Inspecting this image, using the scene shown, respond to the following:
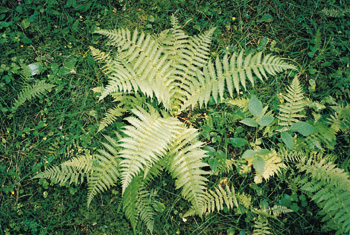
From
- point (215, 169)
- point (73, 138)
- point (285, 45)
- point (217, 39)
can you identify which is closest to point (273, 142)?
point (215, 169)

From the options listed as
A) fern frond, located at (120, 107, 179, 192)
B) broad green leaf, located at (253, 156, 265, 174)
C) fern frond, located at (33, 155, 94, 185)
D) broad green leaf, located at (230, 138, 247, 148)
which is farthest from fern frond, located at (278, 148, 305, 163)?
fern frond, located at (33, 155, 94, 185)

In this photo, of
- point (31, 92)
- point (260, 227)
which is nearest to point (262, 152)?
point (260, 227)

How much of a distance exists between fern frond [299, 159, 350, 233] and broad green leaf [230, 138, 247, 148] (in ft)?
2.32

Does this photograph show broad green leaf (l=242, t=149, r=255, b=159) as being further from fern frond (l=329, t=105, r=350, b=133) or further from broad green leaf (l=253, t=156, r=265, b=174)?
fern frond (l=329, t=105, r=350, b=133)

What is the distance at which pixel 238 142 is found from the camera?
9.75ft

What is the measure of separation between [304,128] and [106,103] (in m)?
2.52

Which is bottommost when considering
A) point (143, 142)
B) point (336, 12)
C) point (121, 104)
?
point (121, 104)

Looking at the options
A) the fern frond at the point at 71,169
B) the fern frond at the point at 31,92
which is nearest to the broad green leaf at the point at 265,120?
the fern frond at the point at 71,169

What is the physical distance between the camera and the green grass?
3039 mm

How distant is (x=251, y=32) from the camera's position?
3.32 metres

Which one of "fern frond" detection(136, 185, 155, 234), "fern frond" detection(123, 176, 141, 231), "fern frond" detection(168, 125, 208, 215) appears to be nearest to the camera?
"fern frond" detection(168, 125, 208, 215)

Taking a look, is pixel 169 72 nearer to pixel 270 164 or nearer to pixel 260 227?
pixel 270 164

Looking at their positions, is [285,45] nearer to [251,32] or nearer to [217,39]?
[251,32]

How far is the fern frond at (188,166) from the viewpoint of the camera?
7.80ft
